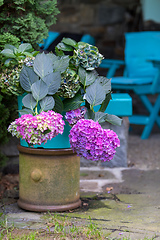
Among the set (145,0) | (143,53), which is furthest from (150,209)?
(145,0)

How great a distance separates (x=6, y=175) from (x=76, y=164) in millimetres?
757

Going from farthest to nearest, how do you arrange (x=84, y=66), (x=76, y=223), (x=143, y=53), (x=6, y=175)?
1. (x=143, y=53)
2. (x=6, y=175)
3. (x=84, y=66)
4. (x=76, y=223)

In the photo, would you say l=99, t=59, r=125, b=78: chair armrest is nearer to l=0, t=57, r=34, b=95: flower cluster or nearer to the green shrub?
the green shrub

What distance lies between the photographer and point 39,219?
5.89 feet

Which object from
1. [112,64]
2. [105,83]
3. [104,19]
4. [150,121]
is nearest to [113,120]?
[105,83]

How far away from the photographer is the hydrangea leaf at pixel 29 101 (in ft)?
5.70

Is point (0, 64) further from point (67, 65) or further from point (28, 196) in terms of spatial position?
point (28, 196)

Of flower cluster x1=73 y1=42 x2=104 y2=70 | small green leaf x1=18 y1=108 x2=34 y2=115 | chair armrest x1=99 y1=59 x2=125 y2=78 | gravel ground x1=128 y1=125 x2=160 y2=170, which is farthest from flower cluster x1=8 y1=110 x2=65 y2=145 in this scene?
chair armrest x1=99 y1=59 x2=125 y2=78

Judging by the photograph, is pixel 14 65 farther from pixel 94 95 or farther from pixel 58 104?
pixel 94 95

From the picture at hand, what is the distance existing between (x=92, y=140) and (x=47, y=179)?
400mm

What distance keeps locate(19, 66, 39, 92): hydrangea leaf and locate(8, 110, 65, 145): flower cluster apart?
0.70ft

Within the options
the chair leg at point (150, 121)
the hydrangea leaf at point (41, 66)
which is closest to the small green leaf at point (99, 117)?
the hydrangea leaf at point (41, 66)

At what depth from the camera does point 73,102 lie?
5.98 ft

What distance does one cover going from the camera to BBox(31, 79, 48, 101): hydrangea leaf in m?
1.73
